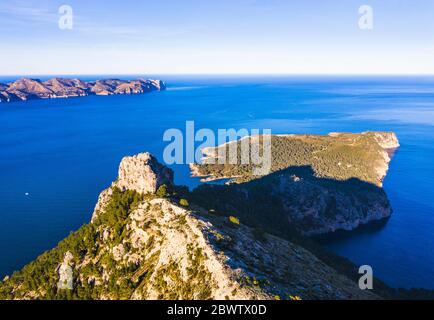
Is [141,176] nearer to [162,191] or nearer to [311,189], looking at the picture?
[162,191]

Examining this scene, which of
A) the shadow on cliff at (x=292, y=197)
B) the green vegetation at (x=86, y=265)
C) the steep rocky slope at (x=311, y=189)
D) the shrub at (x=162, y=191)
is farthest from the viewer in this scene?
the steep rocky slope at (x=311, y=189)

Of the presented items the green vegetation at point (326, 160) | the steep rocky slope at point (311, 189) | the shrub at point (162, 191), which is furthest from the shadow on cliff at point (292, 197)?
→ the shrub at point (162, 191)

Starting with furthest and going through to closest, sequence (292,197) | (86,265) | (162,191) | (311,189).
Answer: (311,189) → (292,197) → (162,191) → (86,265)

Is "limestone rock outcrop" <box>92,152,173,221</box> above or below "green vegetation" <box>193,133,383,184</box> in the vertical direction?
above

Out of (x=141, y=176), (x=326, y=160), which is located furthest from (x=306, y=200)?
(x=141, y=176)

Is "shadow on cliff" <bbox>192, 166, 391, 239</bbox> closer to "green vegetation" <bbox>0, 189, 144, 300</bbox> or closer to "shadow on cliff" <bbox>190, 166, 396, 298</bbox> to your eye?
"shadow on cliff" <bbox>190, 166, 396, 298</bbox>

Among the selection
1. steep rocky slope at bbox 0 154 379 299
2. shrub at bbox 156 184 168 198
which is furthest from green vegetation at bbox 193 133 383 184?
steep rocky slope at bbox 0 154 379 299

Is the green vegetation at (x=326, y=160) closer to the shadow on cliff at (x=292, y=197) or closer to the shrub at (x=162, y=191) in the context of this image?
the shadow on cliff at (x=292, y=197)

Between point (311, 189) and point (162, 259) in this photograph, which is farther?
point (311, 189)

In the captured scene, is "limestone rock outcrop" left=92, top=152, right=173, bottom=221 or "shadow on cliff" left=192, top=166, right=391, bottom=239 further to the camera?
"shadow on cliff" left=192, top=166, right=391, bottom=239
